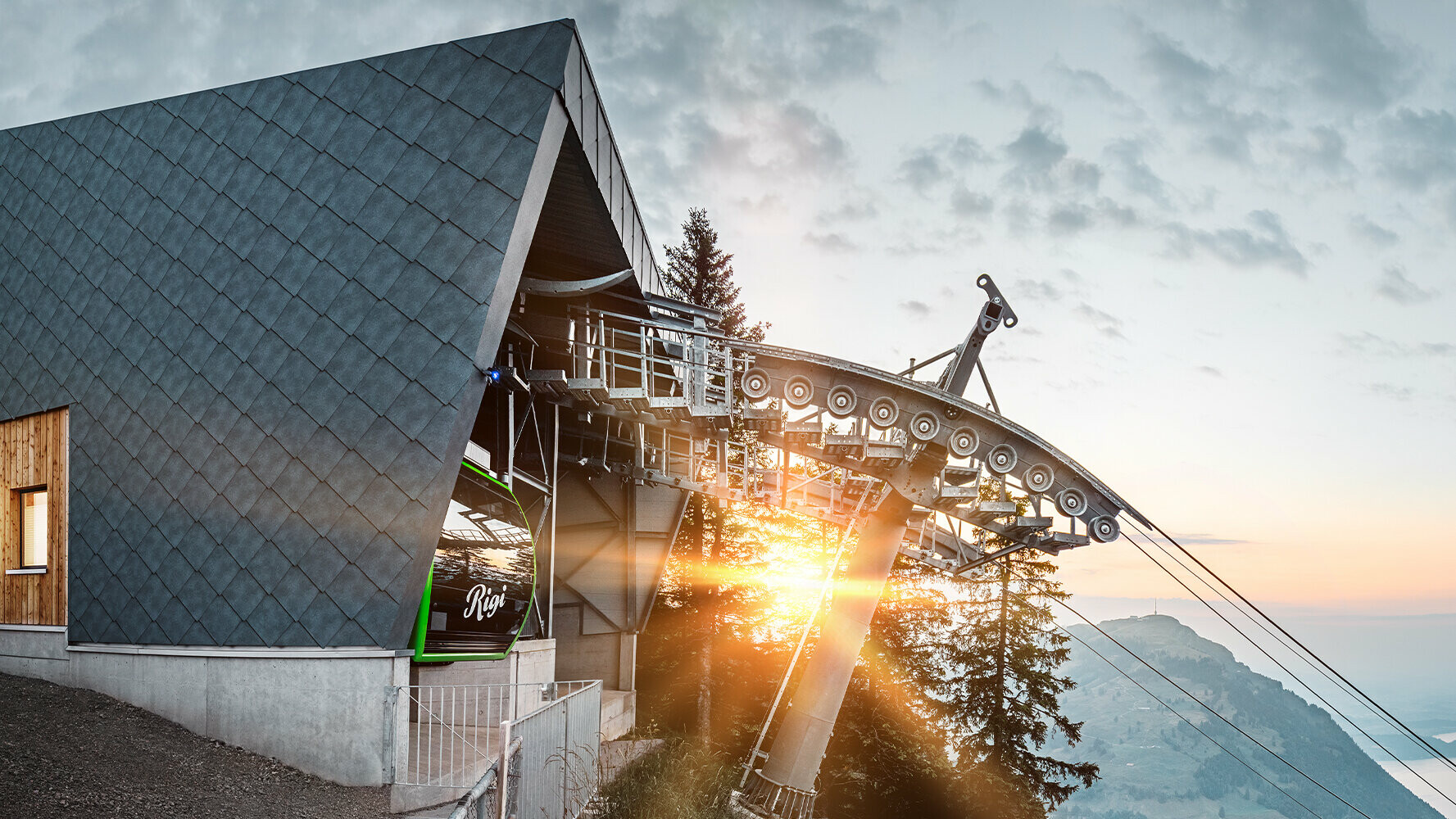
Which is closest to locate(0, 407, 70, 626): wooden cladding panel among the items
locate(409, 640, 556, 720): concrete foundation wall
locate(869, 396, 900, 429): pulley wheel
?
locate(409, 640, 556, 720): concrete foundation wall

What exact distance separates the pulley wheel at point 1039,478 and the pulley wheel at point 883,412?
260 cm

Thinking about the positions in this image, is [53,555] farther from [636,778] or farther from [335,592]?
[636,778]

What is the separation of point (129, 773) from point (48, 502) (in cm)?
800

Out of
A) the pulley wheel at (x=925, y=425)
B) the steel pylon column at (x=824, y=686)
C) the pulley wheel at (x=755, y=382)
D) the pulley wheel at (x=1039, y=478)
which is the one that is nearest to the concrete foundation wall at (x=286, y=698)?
the pulley wheel at (x=755, y=382)

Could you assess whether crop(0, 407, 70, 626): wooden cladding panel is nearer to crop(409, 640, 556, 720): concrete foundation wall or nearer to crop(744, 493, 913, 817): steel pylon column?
crop(409, 640, 556, 720): concrete foundation wall

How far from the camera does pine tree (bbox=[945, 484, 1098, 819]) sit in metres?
33.0

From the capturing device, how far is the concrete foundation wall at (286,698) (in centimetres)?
1123

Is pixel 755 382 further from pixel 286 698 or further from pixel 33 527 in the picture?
pixel 33 527

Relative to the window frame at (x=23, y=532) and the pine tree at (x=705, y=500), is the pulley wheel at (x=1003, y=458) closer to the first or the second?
the pine tree at (x=705, y=500)

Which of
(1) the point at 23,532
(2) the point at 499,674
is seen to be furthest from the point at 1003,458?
(1) the point at 23,532

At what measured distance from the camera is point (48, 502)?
→ 15.5 meters


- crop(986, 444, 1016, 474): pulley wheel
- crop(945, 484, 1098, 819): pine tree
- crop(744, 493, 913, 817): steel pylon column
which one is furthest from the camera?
crop(945, 484, 1098, 819): pine tree

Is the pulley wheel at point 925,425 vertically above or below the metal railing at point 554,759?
above

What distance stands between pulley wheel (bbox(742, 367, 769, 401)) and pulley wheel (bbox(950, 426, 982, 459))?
3.39 meters
